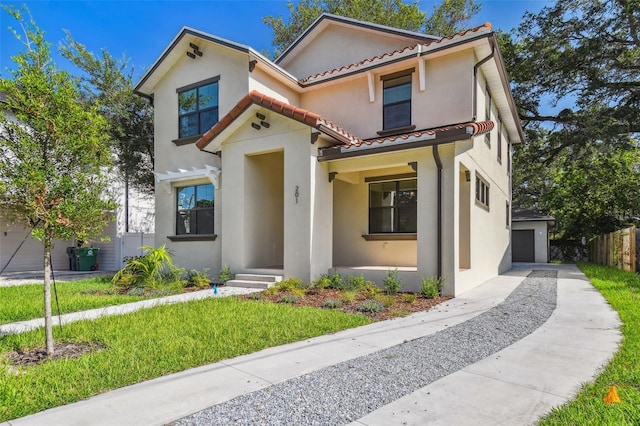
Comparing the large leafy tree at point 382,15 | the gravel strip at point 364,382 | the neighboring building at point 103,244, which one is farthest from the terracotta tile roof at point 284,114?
the large leafy tree at point 382,15

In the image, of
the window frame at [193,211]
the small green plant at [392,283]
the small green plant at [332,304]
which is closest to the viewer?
the small green plant at [332,304]

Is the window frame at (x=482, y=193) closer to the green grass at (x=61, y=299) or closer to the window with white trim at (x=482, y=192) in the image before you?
the window with white trim at (x=482, y=192)

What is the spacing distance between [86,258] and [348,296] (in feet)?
46.1

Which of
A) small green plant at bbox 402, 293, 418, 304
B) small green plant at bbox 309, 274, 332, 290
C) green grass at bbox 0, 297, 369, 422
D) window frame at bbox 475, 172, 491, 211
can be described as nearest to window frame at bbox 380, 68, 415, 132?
window frame at bbox 475, 172, 491, 211

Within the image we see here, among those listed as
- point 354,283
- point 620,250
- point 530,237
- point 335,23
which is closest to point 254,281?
point 354,283

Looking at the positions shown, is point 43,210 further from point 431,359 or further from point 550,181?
point 550,181

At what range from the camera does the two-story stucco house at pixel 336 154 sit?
9.21 meters

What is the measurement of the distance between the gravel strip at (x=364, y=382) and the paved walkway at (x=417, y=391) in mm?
130

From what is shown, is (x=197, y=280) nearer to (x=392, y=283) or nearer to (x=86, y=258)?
(x=392, y=283)

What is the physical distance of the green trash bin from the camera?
654 inches

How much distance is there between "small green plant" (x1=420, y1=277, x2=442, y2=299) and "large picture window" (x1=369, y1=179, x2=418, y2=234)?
2581 mm

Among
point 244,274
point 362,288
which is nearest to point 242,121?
point 244,274

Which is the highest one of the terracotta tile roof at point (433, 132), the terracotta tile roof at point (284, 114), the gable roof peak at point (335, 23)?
the gable roof peak at point (335, 23)

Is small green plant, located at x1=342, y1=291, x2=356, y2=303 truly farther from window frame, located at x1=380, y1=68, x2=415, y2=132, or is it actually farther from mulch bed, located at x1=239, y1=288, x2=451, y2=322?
window frame, located at x1=380, y1=68, x2=415, y2=132
